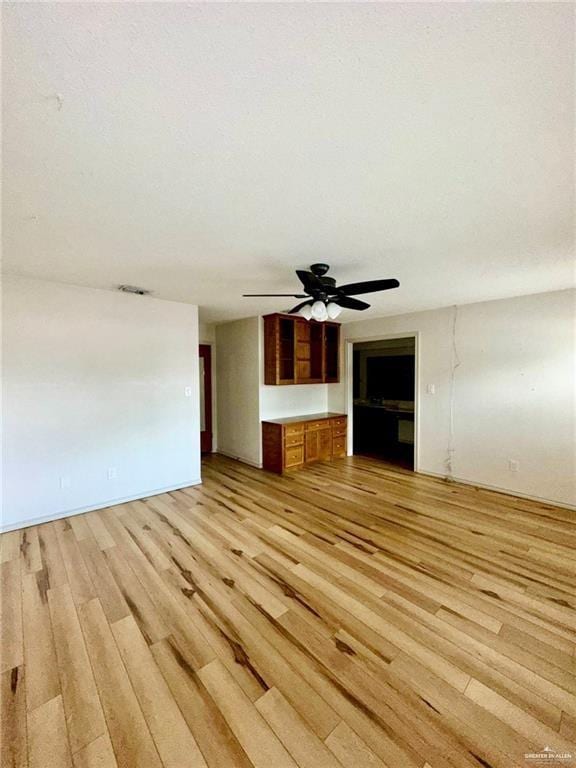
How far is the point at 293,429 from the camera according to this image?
514 cm

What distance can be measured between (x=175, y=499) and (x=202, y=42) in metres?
4.01

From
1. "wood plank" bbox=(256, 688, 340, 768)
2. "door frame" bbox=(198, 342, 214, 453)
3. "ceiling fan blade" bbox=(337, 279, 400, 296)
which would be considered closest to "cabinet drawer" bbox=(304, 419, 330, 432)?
"door frame" bbox=(198, 342, 214, 453)

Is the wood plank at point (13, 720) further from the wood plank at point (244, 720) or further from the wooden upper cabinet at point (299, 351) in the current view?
the wooden upper cabinet at point (299, 351)

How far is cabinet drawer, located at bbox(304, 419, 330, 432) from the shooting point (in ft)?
17.6

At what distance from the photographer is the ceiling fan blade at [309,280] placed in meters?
2.45

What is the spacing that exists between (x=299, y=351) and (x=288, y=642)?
4247 mm

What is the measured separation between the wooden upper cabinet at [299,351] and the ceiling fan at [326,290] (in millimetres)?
2117

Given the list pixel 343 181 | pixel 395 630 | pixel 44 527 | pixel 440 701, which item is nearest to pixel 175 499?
pixel 44 527

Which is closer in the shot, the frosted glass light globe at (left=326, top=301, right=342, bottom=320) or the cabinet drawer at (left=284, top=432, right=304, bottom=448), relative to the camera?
the frosted glass light globe at (left=326, top=301, right=342, bottom=320)

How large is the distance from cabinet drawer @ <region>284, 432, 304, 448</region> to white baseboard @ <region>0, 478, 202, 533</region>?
139 cm

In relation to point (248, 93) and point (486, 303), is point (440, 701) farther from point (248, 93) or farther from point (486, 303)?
point (486, 303)

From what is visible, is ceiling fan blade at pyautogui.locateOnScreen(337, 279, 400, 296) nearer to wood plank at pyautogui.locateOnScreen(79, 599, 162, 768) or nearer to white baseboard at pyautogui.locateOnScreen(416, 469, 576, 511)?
wood plank at pyautogui.locateOnScreen(79, 599, 162, 768)

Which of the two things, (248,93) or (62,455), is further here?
(62,455)

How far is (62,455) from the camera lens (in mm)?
3447
